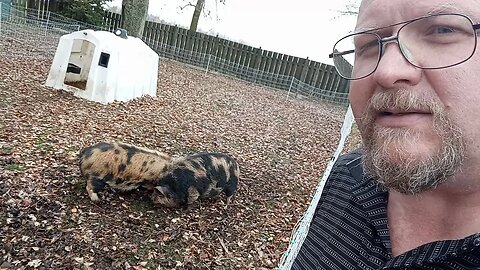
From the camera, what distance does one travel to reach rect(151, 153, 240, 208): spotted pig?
428cm

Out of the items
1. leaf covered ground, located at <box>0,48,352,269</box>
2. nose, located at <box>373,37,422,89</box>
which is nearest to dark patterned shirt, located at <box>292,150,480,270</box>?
nose, located at <box>373,37,422,89</box>

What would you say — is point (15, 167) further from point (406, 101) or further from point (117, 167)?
point (406, 101)

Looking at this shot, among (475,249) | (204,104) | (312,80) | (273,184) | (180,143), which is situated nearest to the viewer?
(475,249)

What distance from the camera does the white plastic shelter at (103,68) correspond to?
7645 millimetres

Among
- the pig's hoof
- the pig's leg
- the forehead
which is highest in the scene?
the forehead

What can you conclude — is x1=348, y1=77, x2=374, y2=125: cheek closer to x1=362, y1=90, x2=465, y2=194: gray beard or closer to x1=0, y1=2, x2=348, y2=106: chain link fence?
x1=362, y1=90, x2=465, y2=194: gray beard

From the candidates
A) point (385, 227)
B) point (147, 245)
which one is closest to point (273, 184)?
point (147, 245)

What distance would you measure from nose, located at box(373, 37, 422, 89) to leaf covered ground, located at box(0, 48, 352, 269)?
2.89 m

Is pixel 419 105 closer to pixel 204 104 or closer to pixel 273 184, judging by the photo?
pixel 273 184

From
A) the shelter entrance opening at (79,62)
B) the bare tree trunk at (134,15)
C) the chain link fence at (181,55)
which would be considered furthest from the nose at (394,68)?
the chain link fence at (181,55)

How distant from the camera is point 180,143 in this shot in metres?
6.43

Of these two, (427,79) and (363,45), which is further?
(363,45)

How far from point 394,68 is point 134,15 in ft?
36.5

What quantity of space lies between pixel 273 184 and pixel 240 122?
3433mm
